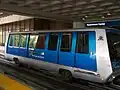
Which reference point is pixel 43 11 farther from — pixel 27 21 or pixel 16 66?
pixel 27 21

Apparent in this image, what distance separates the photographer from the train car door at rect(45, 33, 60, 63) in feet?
37.6

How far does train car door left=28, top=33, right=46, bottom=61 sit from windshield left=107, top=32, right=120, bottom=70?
4.02 m

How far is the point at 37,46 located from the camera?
13102 mm

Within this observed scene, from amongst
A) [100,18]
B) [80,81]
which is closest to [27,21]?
[100,18]

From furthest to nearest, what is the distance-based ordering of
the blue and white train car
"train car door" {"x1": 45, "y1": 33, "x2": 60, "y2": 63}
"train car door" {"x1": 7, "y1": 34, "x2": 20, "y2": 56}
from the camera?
"train car door" {"x1": 7, "y1": 34, "x2": 20, "y2": 56}
"train car door" {"x1": 45, "y1": 33, "x2": 60, "y2": 63}
the blue and white train car

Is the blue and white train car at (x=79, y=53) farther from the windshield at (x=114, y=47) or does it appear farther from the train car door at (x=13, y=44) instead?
the train car door at (x=13, y=44)

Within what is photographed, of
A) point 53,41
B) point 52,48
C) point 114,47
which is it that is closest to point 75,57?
point 114,47

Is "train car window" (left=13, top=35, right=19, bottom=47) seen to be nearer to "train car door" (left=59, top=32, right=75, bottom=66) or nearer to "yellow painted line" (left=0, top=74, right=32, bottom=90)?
"train car door" (left=59, top=32, right=75, bottom=66)

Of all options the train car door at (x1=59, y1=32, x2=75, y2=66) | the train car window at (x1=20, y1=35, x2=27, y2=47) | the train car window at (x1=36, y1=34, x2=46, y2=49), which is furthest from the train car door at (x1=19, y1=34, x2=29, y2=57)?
the train car door at (x1=59, y1=32, x2=75, y2=66)

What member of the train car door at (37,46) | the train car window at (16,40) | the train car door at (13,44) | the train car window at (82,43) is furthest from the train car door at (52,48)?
the train car window at (16,40)

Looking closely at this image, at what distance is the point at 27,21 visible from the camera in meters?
30.8

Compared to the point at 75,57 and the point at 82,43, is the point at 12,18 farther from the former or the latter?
the point at 82,43

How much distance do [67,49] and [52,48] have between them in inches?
46.9

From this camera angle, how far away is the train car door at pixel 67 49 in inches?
414
